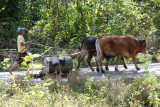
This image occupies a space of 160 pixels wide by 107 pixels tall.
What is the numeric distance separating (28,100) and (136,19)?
1544 centimetres

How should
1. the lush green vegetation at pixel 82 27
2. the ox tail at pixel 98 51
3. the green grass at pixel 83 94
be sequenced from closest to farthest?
the green grass at pixel 83 94
the lush green vegetation at pixel 82 27
the ox tail at pixel 98 51

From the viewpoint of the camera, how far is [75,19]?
17031mm

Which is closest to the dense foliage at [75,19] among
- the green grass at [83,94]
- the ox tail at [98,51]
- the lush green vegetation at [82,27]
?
the lush green vegetation at [82,27]

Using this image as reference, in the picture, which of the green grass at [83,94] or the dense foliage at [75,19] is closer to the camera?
the green grass at [83,94]

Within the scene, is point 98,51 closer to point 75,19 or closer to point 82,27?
point 82,27

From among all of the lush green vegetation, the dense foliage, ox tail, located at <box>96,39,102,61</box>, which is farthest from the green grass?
the dense foliage

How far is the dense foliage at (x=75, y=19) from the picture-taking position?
16.7 m

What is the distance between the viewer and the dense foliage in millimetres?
16656

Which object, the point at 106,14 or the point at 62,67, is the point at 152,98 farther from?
the point at 106,14

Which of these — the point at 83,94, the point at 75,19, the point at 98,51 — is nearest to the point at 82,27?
the point at 75,19

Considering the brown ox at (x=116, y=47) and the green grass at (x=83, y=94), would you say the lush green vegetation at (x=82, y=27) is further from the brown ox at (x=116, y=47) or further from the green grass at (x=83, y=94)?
the brown ox at (x=116, y=47)

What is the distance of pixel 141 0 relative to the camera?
23688 millimetres

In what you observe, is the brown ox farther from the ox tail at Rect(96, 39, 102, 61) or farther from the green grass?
the green grass

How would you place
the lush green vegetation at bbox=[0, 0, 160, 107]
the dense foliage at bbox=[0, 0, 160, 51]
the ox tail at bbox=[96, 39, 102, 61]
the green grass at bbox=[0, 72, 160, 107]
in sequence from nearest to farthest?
Result: the green grass at bbox=[0, 72, 160, 107] → the lush green vegetation at bbox=[0, 0, 160, 107] → the ox tail at bbox=[96, 39, 102, 61] → the dense foliage at bbox=[0, 0, 160, 51]
